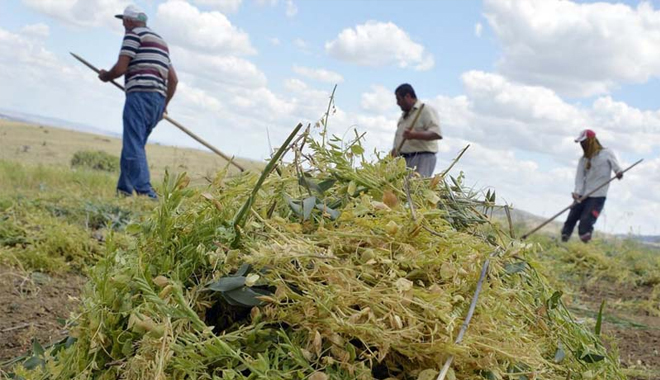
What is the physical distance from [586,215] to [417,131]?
440 cm

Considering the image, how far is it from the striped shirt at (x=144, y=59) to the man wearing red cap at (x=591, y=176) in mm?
6806

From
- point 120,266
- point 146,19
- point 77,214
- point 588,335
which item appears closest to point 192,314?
point 120,266

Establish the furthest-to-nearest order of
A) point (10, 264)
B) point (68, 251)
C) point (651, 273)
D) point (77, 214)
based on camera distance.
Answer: point (651, 273) → point (77, 214) → point (68, 251) → point (10, 264)

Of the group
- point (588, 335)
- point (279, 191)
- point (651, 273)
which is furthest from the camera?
point (651, 273)

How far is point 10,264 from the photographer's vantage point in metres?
3.89

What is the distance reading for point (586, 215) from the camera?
1037 cm

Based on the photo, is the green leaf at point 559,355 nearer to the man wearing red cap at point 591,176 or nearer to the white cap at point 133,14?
the white cap at point 133,14

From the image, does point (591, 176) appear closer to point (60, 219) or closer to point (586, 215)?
point (586, 215)

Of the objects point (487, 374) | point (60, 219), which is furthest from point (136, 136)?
point (487, 374)

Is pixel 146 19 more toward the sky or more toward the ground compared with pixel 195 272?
more toward the sky

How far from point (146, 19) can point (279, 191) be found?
648cm

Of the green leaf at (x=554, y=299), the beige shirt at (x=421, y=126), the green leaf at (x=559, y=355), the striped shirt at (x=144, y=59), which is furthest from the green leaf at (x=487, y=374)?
the striped shirt at (x=144, y=59)

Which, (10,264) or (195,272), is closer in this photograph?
(195,272)

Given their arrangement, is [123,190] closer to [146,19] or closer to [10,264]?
[146,19]
